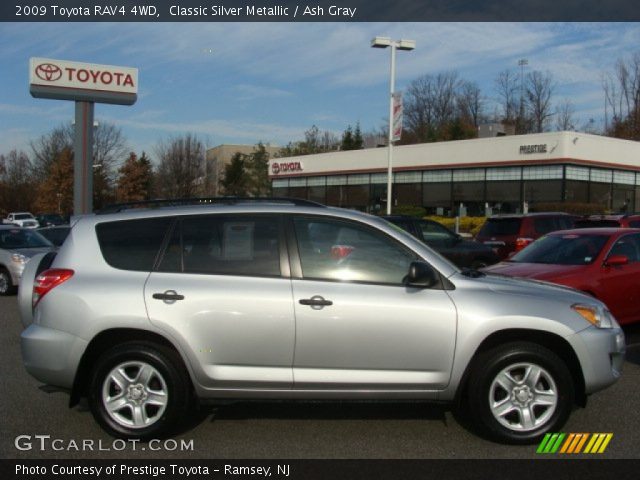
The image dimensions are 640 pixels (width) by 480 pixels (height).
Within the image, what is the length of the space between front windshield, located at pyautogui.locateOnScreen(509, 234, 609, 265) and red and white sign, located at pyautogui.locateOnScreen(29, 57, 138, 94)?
793 inches

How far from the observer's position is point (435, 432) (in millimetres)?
5152

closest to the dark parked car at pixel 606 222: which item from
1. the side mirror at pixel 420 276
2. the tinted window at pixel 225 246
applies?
the side mirror at pixel 420 276

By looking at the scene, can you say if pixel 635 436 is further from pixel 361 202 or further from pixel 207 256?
pixel 361 202

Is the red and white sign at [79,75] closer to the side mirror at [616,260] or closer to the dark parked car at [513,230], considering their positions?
the dark parked car at [513,230]

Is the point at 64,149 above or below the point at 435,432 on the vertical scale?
above

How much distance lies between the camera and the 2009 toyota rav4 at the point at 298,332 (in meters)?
4.80

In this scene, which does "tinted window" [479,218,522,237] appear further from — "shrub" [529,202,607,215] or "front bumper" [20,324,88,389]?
"shrub" [529,202,607,215]

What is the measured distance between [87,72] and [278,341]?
22829 millimetres

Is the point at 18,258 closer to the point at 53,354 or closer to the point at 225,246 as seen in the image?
the point at 53,354

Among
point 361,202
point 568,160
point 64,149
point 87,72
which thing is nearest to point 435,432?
point 87,72

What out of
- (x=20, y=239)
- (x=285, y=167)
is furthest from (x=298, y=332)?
(x=285, y=167)

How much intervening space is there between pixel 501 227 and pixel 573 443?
11304 mm

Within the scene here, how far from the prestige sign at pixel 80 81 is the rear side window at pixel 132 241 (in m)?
A: 21.6
